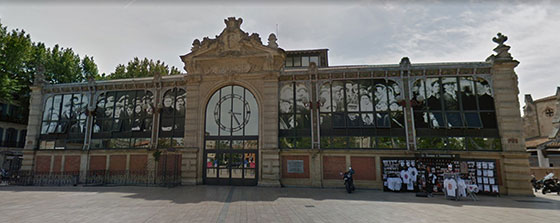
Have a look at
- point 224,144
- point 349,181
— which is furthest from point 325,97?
point 224,144

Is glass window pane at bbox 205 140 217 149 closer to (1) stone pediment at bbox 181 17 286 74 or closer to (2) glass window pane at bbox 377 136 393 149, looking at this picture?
(1) stone pediment at bbox 181 17 286 74

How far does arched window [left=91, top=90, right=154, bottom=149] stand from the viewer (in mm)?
21078

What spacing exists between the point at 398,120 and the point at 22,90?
40922mm

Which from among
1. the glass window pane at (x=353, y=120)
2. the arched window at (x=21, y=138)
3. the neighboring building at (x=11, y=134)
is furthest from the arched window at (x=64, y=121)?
the glass window pane at (x=353, y=120)

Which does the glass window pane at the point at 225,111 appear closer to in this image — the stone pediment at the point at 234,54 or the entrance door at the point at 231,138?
the entrance door at the point at 231,138

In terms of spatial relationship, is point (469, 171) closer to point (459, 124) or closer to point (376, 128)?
point (459, 124)

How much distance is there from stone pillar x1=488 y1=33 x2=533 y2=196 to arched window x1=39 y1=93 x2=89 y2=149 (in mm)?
30589

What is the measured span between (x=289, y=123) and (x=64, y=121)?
62.9 ft

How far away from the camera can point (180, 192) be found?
1565 cm

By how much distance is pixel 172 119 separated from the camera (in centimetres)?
2083

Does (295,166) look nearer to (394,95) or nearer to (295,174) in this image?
(295,174)

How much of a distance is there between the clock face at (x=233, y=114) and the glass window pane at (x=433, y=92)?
12.5 meters

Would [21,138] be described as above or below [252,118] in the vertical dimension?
below

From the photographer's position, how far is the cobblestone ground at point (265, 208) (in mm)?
9562
